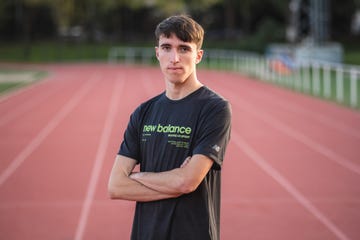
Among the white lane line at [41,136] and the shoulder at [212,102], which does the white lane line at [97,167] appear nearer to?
the white lane line at [41,136]

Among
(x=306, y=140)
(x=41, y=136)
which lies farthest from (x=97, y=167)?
(x=306, y=140)

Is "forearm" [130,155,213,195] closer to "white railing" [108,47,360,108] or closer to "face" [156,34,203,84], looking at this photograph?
"face" [156,34,203,84]

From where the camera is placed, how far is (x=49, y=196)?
25.3ft

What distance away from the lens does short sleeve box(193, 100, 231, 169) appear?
2.70 meters

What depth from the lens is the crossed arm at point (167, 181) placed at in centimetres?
267

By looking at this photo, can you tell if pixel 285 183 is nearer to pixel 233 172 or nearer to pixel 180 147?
pixel 233 172

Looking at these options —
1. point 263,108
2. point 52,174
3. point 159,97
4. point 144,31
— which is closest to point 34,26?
point 144,31

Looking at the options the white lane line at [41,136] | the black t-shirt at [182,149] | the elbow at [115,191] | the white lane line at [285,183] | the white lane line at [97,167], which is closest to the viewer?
the black t-shirt at [182,149]

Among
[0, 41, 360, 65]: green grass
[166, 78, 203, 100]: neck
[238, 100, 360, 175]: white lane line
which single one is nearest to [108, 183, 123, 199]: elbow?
[166, 78, 203, 100]: neck

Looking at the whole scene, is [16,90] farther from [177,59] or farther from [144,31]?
[144,31]

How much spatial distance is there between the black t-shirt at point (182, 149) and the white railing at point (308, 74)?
12948mm

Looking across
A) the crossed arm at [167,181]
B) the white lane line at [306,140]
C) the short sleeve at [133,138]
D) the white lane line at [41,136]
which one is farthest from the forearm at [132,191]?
the white lane line at [306,140]

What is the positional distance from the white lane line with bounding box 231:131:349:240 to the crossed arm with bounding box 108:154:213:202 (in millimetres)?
3683

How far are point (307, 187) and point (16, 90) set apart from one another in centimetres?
1658
